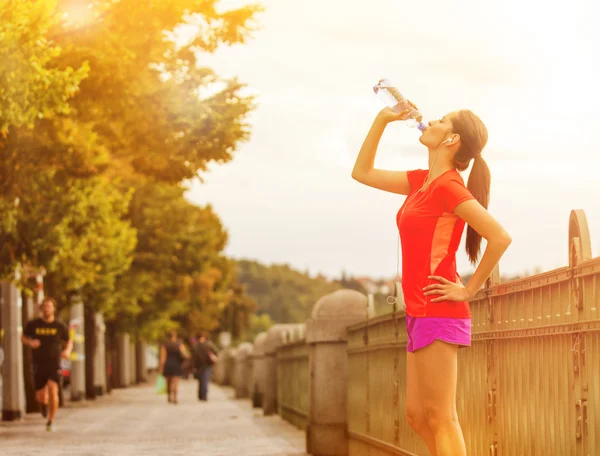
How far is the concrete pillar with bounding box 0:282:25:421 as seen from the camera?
23.3m

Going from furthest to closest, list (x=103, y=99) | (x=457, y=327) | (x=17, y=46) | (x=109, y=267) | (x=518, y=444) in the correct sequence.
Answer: (x=109, y=267) < (x=103, y=99) < (x=17, y=46) < (x=518, y=444) < (x=457, y=327)

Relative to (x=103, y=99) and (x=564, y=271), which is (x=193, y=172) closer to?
(x=103, y=99)

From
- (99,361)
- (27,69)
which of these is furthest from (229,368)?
(27,69)

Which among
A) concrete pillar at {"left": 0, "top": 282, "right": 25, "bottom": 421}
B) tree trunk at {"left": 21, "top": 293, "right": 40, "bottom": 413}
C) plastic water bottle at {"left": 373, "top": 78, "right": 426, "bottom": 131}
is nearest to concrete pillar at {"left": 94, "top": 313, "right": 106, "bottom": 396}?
tree trunk at {"left": 21, "top": 293, "right": 40, "bottom": 413}

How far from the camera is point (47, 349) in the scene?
18.6 metres

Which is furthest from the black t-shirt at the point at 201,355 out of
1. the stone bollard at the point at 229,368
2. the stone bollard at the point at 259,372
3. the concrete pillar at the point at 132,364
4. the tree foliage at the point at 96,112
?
the concrete pillar at the point at 132,364

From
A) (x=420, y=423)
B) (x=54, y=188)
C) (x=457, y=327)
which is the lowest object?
(x=420, y=423)

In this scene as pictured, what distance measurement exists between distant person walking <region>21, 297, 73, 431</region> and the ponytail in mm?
13245

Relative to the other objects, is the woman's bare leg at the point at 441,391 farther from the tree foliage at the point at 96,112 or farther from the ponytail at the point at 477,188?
the tree foliage at the point at 96,112

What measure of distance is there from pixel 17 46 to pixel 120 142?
8.25 meters

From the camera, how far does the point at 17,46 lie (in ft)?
42.8

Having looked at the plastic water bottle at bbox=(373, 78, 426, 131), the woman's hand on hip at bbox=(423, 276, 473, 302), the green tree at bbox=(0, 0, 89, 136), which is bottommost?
the woman's hand on hip at bbox=(423, 276, 473, 302)

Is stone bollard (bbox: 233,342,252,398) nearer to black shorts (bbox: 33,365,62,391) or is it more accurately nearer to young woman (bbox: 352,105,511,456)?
black shorts (bbox: 33,365,62,391)

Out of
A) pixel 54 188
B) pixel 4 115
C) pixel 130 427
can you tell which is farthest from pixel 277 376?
pixel 4 115
